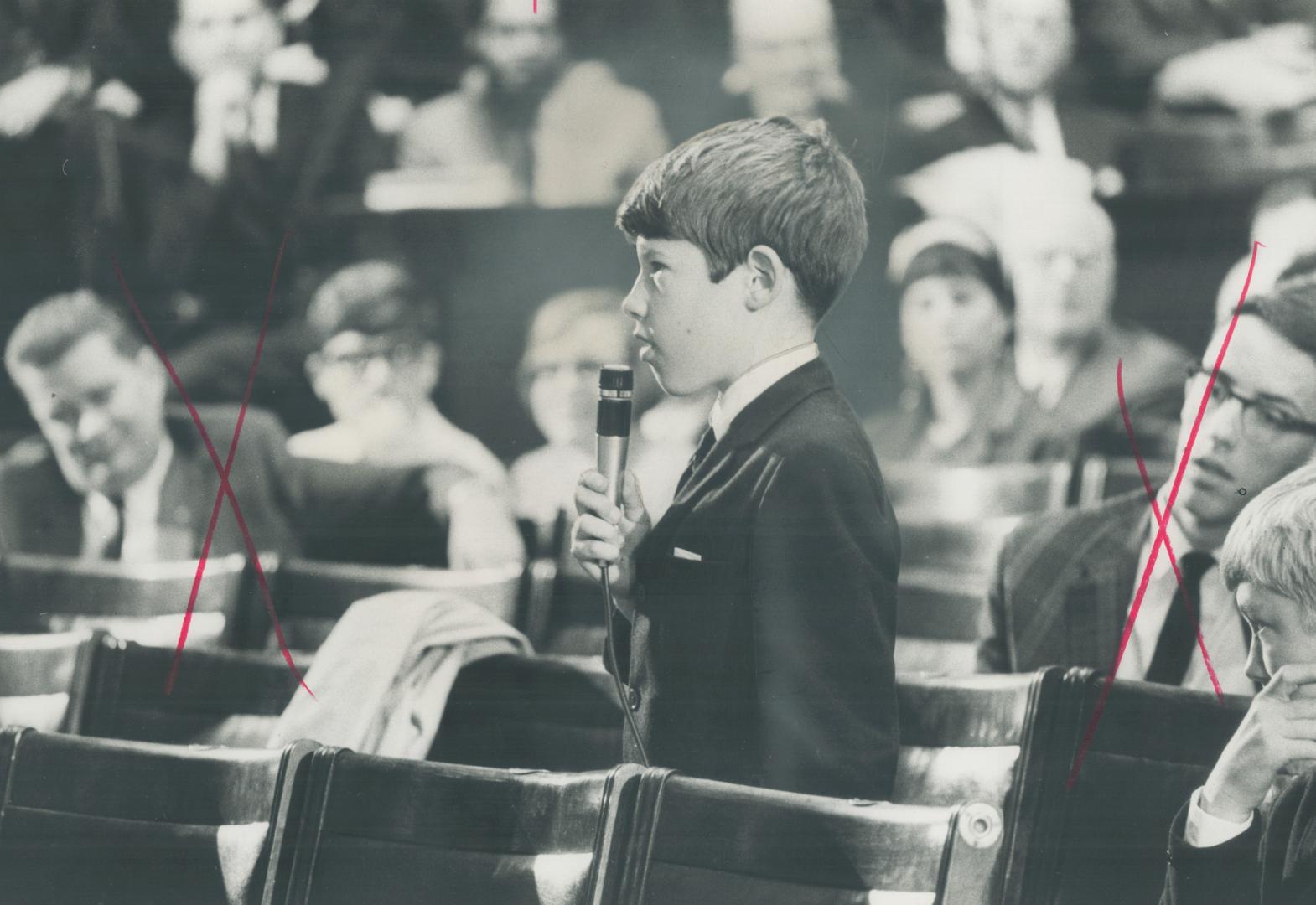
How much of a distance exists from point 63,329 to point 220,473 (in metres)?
0.28

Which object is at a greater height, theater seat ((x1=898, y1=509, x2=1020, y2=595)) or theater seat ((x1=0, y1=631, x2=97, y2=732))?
theater seat ((x1=898, y1=509, x2=1020, y2=595))

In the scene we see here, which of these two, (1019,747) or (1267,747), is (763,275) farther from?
(1267,747)

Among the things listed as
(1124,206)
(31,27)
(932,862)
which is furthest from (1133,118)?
(31,27)

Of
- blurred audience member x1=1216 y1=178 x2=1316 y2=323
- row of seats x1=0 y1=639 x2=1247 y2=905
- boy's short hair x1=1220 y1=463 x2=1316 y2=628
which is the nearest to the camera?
boy's short hair x1=1220 y1=463 x2=1316 y2=628

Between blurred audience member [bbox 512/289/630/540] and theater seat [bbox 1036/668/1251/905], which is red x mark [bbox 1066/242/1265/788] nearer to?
theater seat [bbox 1036/668/1251/905]

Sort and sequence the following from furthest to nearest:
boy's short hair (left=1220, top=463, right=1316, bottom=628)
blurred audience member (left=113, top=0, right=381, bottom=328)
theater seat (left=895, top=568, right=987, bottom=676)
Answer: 1. blurred audience member (left=113, top=0, right=381, bottom=328)
2. theater seat (left=895, top=568, right=987, bottom=676)
3. boy's short hair (left=1220, top=463, right=1316, bottom=628)

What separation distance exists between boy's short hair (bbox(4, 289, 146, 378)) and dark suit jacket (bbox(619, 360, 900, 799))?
2.61ft

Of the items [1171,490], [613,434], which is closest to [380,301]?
[613,434]

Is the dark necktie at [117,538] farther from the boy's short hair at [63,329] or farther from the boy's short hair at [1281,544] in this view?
the boy's short hair at [1281,544]

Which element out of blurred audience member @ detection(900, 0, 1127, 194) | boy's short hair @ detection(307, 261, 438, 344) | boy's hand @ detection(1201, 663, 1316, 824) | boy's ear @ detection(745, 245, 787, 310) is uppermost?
blurred audience member @ detection(900, 0, 1127, 194)

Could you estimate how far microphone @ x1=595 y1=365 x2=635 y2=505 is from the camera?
4.86 feet

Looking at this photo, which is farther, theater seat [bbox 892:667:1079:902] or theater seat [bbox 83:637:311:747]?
theater seat [bbox 83:637:311:747]

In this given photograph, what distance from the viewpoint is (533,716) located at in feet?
5.58

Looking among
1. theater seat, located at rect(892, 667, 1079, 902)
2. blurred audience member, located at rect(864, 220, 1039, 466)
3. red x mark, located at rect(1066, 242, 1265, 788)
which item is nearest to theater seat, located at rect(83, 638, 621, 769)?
theater seat, located at rect(892, 667, 1079, 902)
